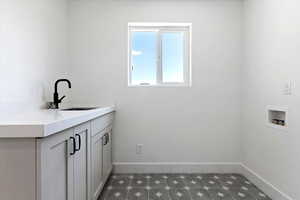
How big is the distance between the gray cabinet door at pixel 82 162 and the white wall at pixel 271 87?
6.13 ft

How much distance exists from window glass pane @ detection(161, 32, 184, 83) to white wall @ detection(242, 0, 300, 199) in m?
0.90

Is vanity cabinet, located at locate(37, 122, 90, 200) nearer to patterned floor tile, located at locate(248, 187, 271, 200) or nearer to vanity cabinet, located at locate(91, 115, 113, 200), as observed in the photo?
vanity cabinet, located at locate(91, 115, 113, 200)

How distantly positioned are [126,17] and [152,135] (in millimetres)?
1724

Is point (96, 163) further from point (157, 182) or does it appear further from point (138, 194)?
point (157, 182)

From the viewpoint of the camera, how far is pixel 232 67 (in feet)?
10.4

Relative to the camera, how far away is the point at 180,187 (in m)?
2.67

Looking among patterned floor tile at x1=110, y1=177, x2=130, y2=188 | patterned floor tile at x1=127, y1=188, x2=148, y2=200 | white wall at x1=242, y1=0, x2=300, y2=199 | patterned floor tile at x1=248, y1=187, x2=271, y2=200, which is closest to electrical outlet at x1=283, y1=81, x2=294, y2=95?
white wall at x1=242, y1=0, x2=300, y2=199

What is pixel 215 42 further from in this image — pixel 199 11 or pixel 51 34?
pixel 51 34

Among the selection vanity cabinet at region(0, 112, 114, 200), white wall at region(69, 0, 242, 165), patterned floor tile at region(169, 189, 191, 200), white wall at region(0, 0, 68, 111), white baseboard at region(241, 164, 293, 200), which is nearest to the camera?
vanity cabinet at region(0, 112, 114, 200)

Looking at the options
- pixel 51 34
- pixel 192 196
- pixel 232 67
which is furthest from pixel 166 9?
pixel 192 196

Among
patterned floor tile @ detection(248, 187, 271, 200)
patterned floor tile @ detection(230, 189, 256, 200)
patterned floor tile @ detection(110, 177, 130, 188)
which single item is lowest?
patterned floor tile @ detection(248, 187, 271, 200)

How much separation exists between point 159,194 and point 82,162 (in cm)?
110

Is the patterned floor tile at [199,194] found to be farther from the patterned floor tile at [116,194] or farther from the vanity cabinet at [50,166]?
the vanity cabinet at [50,166]

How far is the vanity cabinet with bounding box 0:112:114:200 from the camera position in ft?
3.48
